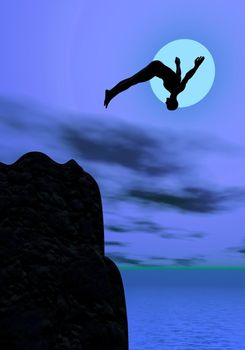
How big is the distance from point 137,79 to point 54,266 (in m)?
4.64

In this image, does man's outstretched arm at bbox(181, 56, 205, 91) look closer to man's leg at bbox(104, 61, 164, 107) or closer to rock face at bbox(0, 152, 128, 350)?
man's leg at bbox(104, 61, 164, 107)

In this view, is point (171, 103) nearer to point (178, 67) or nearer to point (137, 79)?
point (178, 67)

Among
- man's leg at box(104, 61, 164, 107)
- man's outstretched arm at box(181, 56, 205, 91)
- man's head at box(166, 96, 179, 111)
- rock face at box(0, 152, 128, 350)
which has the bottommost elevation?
rock face at box(0, 152, 128, 350)

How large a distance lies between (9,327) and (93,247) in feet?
6.22

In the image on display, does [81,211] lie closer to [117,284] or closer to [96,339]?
[117,284]

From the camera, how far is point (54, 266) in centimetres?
861

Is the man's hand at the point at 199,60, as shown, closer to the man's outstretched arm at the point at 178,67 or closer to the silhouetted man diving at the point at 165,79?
the silhouetted man diving at the point at 165,79

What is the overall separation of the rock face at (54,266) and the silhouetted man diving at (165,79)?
2870 mm

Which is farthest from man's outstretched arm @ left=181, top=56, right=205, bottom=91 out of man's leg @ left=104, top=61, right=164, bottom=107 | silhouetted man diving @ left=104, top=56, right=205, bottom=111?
man's leg @ left=104, top=61, right=164, bottom=107

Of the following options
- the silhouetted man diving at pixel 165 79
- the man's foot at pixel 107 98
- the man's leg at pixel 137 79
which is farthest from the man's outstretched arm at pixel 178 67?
the man's foot at pixel 107 98

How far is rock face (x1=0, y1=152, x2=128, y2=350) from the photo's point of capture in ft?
27.1

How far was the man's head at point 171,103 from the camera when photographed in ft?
38.3

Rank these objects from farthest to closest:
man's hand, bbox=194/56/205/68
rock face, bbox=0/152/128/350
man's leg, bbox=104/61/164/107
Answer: man's hand, bbox=194/56/205/68, man's leg, bbox=104/61/164/107, rock face, bbox=0/152/128/350

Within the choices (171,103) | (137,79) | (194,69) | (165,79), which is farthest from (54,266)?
(194,69)
